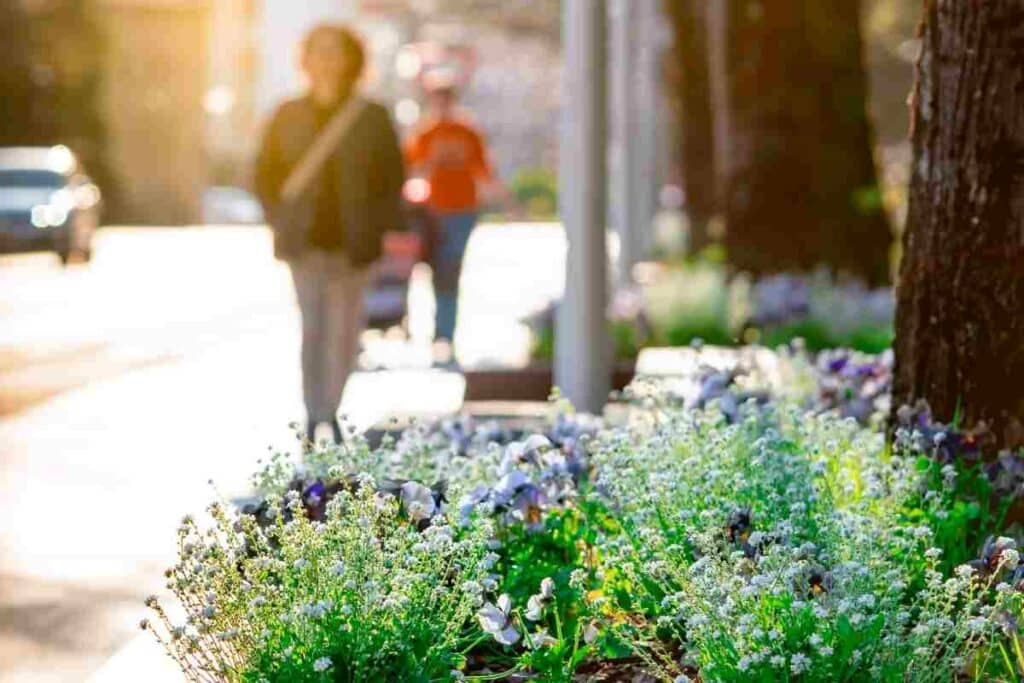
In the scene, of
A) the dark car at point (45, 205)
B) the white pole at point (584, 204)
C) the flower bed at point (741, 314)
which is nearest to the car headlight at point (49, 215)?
the dark car at point (45, 205)

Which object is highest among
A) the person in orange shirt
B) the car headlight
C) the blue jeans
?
the person in orange shirt

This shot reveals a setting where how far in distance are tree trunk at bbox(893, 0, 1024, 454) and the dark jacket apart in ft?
16.0

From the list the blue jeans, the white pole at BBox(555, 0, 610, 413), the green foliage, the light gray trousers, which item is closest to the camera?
the white pole at BBox(555, 0, 610, 413)

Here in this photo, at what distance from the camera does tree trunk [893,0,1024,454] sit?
269 inches

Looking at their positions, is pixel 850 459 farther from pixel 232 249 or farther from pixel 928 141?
pixel 232 249

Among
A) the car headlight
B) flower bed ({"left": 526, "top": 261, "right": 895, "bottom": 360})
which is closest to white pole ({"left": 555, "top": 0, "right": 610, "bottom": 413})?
flower bed ({"left": 526, "top": 261, "right": 895, "bottom": 360})

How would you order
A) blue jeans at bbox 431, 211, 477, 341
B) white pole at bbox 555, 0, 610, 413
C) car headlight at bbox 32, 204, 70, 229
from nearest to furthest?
white pole at bbox 555, 0, 610, 413 → blue jeans at bbox 431, 211, 477, 341 → car headlight at bbox 32, 204, 70, 229

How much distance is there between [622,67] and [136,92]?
57.4 m

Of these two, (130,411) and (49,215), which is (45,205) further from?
(130,411)

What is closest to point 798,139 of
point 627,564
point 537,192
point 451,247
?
point 451,247

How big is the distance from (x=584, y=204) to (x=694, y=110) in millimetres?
13055

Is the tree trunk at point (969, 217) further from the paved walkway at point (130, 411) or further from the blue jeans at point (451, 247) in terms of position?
the blue jeans at point (451, 247)

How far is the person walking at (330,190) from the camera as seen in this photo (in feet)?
38.4

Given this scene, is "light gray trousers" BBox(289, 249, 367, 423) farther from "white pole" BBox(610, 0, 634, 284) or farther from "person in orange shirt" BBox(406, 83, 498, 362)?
"white pole" BBox(610, 0, 634, 284)
